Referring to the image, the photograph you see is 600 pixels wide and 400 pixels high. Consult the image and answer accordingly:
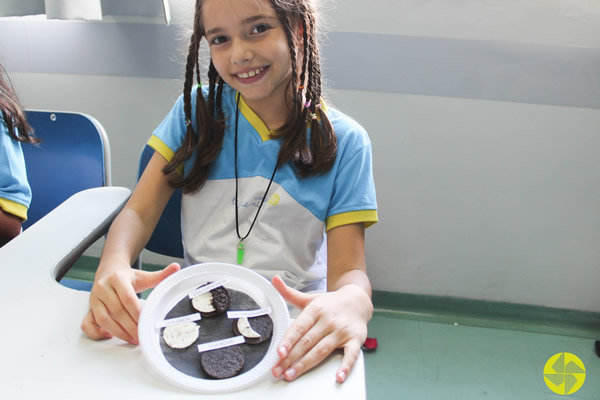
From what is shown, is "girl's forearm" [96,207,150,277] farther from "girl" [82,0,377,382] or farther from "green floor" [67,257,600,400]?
"green floor" [67,257,600,400]

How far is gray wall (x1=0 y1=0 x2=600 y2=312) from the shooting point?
5.00 ft

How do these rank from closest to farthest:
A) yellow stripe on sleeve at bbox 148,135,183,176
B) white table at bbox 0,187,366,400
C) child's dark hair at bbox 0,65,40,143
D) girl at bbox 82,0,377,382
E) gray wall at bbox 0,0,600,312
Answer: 1. white table at bbox 0,187,366,400
2. girl at bbox 82,0,377,382
3. yellow stripe on sleeve at bbox 148,135,183,176
4. child's dark hair at bbox 0,65,40,143
5. gray wall at bbox 0,0,600,312

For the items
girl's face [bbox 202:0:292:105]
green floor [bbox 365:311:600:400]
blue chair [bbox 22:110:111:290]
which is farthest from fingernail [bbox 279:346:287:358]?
green floor [bbox 365:311:600:400]

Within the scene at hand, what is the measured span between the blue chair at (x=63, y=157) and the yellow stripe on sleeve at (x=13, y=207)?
165 millimetres

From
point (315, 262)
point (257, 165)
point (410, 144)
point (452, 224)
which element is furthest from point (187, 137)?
point (452, 224)

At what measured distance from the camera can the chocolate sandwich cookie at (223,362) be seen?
0.62 metres

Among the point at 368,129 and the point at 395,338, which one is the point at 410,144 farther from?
the point at 395,338

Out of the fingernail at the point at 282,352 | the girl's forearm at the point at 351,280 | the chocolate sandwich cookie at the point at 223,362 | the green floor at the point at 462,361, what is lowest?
the green floor at the point at 462,361

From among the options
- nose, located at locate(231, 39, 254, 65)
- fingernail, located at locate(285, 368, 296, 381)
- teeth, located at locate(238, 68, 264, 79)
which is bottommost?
fingernail, located at locate(285, 368, 296, 381)

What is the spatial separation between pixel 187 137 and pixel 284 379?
2.07 ft

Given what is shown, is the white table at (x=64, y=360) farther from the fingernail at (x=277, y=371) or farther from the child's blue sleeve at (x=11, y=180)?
the child's blue sleeve at (x=11, y=180)

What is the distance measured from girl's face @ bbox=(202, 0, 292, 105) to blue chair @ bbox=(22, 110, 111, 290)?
0.50 meters

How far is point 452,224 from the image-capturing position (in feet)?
5.84

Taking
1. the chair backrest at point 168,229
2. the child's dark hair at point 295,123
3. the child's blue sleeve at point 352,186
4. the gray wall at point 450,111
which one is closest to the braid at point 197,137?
the child's dark hair at point 295,123
